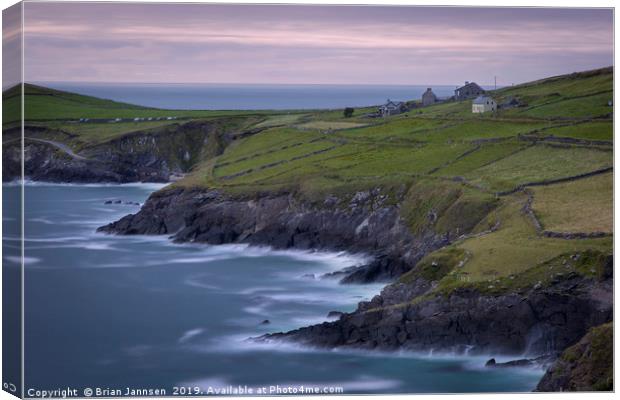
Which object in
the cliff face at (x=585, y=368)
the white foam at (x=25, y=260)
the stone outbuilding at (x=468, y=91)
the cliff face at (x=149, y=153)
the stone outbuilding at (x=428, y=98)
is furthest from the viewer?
the cliff face at (x=149, y=153)

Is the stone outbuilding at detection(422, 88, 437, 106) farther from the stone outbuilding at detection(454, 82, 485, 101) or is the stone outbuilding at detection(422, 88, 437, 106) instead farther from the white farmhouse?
the white farmhouse

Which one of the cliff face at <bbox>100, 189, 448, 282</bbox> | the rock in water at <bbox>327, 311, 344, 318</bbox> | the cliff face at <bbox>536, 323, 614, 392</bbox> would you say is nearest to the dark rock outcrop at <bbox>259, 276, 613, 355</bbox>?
the cliff face at <bbox>536, 323, 614, 392</bbox>

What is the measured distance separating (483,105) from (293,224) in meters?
7.43

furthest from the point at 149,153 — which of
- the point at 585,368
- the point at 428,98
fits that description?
the point at 585,368

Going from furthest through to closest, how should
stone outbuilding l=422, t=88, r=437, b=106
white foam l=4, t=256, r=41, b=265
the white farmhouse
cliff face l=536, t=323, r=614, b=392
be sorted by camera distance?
the white farmhouse < stone outbuilding l=422, t=88, r=437, b=106 < cliff face l=536, t=323, r=614, b=392 < white foam l=4, t=256, r=41, b=265

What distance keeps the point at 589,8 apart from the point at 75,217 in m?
19.9

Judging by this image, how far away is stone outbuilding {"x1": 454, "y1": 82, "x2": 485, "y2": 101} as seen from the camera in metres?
42.0

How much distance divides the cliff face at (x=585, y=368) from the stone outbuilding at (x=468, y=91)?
10.9 m

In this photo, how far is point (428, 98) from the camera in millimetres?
46875

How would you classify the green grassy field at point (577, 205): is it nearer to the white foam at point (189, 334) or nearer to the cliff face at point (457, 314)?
the cliff face at point (457, 314)

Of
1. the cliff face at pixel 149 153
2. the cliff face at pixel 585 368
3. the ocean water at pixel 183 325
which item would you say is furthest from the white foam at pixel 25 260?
the cliff face at pixel 149 153

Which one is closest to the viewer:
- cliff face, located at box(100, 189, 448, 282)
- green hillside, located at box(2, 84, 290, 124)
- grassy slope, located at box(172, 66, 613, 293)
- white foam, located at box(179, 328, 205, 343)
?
green hillside, located at box(2, 84, 290, 124)

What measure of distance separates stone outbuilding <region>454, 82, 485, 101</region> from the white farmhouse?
0.68 metres

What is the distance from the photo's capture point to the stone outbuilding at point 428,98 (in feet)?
145
